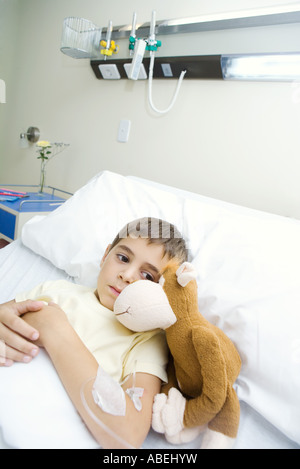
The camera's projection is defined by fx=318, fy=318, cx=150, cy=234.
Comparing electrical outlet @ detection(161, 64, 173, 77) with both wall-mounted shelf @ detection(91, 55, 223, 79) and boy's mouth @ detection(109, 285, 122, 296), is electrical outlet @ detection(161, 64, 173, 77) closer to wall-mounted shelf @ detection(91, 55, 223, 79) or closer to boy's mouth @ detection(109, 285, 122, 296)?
wall-mounted shelf @ detection(91, 55, 223, 79)

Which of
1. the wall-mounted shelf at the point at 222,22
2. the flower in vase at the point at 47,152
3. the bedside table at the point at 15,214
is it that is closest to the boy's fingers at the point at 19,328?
the bedside table at the point at 15,214

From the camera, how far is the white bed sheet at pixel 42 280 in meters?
0.41

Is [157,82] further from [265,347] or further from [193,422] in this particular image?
[193,422]

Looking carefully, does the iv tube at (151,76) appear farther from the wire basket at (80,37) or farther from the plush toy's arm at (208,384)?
the plush toy's arm at (208,384)

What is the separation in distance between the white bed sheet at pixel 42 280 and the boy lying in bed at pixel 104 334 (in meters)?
0.04

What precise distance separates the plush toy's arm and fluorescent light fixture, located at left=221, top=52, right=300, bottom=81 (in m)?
0.98

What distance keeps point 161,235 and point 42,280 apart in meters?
0.40

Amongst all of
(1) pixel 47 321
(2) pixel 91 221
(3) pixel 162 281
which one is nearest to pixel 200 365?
(3) pixel 162 281

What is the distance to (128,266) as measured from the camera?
59 cm

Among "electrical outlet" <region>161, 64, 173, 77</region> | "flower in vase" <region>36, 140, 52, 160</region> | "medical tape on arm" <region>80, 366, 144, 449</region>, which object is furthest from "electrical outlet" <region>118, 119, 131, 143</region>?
"medical tape on arm" <region>80, 366, 144, 449</region>

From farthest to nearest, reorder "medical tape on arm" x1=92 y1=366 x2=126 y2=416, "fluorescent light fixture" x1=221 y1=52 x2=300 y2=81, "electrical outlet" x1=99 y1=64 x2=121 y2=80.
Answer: "electrical outlet" x1=99 y1=64 x2=121 y2=80
"fluorescent light fixture" x1=221 y1=52 x2=300 y2=81
"medical tape on arm" x1=92 y1=366 x2=126 y2=416

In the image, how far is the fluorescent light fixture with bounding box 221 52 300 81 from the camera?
1.04 m

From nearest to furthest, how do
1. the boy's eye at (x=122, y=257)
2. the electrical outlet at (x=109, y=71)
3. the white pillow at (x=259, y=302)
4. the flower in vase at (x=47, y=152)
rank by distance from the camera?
1. the white pillow at (x=259, y=302)
2. the boy's eye at (x=122, y=257)
3. the electrical outlet at (x=109, y=71)
4. the flower in vase at (x=47, y=152)
